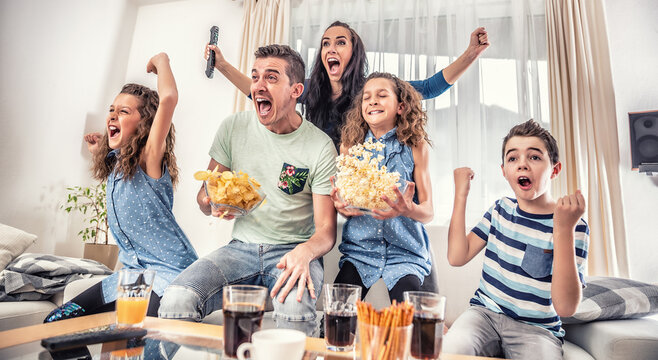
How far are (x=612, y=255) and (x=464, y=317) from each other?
1.84m

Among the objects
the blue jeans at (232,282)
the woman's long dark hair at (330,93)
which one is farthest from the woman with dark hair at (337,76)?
the blue jeans at (232,282)

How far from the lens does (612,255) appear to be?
2.61m

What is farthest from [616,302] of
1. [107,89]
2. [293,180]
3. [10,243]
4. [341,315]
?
[107,89]

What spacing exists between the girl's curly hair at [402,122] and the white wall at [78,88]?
1672 millimetres

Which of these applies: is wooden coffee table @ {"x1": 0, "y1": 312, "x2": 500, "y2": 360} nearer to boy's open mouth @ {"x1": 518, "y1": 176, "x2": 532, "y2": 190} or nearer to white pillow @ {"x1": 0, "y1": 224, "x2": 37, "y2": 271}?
boy's open mouth @ {"x1": 518, "y1": 176, "x2": 532, "y2": 190}

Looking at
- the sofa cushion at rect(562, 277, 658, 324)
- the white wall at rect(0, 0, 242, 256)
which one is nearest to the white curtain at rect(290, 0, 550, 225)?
the sofa cushion at rect(562, 277, 658, 324)

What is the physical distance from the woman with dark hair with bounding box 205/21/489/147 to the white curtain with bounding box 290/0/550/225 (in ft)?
2.62

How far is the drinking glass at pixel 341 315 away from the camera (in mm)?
867

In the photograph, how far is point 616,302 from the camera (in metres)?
1.48

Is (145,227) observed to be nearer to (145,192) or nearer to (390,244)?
(145,192)

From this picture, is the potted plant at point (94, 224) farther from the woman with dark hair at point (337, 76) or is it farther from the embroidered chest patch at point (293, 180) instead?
the embroidered chest patch at point (293, 180)

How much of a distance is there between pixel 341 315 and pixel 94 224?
3.59m

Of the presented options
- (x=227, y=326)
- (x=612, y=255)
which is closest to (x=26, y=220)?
(x=227, y=326)

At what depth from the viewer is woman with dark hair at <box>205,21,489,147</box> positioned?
224 cm
